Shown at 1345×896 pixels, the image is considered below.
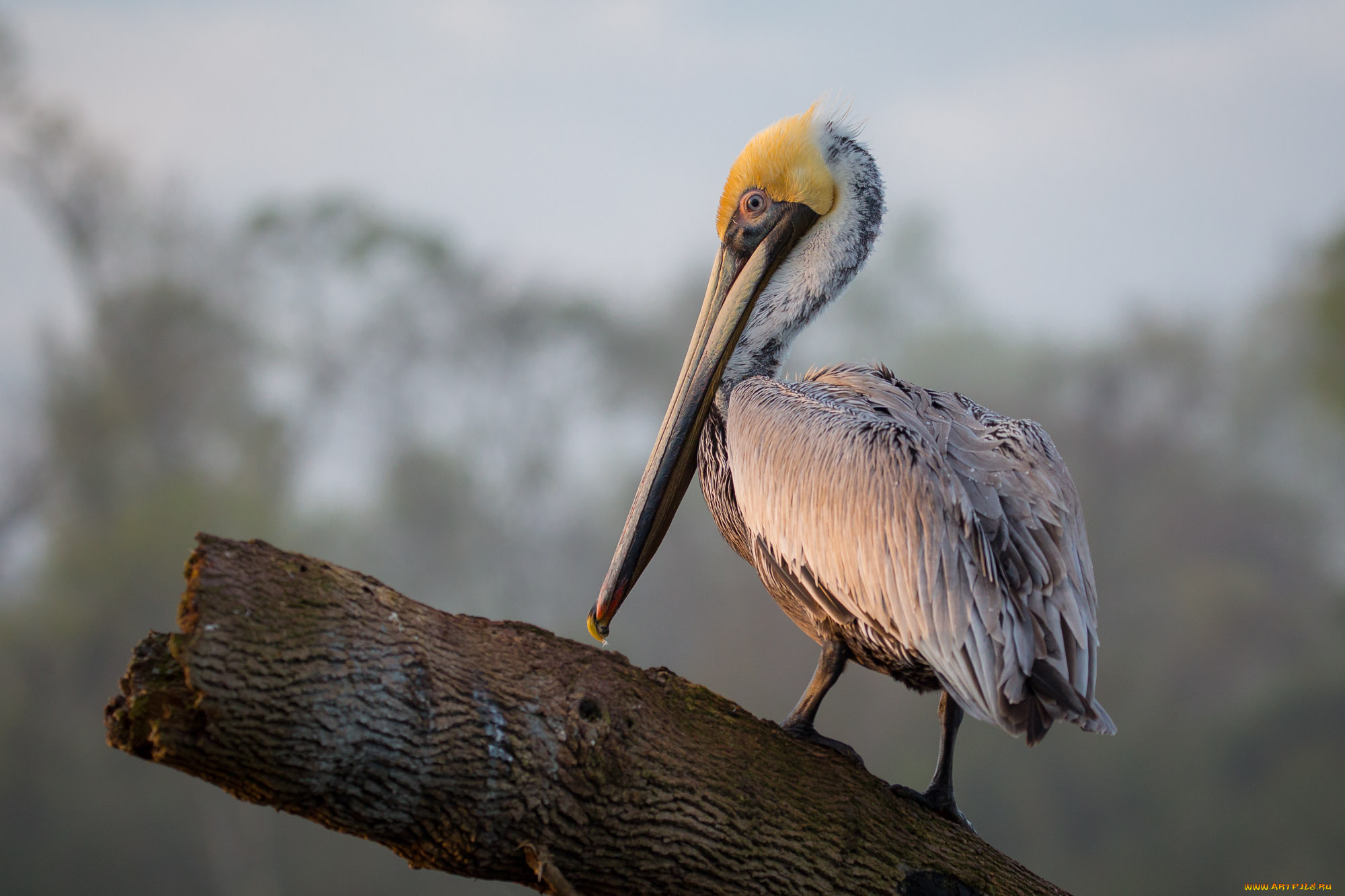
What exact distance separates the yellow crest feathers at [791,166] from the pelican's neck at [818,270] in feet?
0.17

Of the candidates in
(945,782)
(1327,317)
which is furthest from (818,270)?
(1327,317)

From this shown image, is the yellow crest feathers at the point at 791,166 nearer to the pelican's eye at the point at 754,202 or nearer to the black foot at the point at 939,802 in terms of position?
the pelican's eye at the point at 754,202

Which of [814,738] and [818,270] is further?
[818,270]

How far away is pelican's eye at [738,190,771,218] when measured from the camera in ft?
11.4

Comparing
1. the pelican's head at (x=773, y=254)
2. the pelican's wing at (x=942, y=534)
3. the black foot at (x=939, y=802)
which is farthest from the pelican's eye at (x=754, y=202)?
the black foot at (x=939, y=802)

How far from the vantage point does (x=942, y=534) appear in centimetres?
238

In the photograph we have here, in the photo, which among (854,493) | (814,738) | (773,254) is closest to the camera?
(854,493)

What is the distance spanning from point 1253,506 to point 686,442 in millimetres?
14468

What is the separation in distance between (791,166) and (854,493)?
1.38 meters

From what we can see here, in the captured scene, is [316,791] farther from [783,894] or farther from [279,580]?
[783,894]

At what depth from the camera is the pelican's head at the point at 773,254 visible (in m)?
3.34

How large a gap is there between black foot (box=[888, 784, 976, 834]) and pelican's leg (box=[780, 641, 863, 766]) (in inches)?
5.6

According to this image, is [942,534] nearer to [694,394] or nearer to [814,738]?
[814,738]

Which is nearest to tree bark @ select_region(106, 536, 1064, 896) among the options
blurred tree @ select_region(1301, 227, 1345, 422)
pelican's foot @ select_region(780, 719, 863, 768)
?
pelican's foot @ select_region(780, 719, 863, 768)
